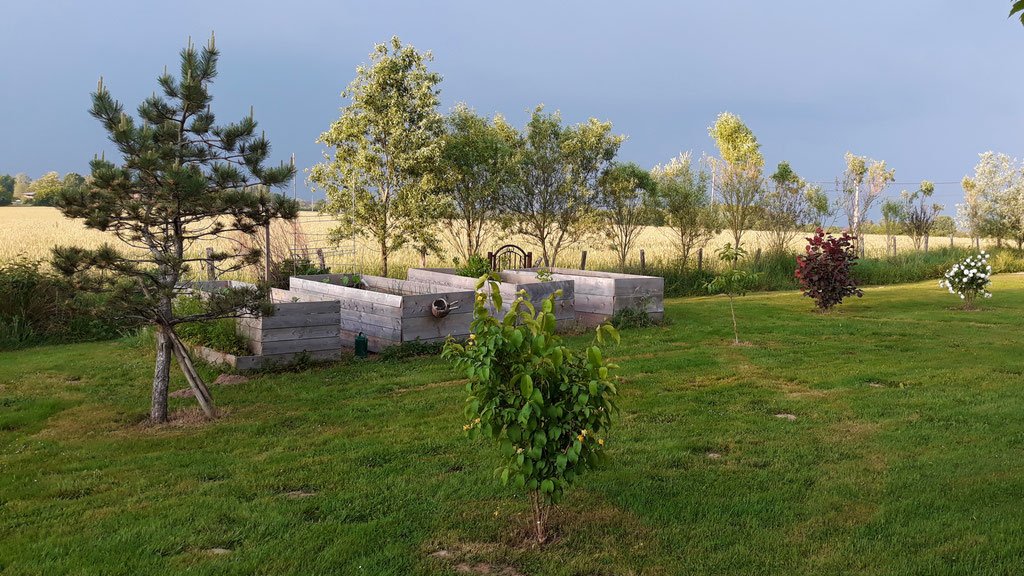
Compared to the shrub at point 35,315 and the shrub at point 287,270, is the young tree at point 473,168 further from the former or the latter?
the shrub at point 35,315

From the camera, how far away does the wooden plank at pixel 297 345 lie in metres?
7.72

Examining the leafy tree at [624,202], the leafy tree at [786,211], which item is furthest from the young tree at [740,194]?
the leafy tree at [624,202]

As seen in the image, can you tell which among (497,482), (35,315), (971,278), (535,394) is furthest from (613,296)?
(35,315)

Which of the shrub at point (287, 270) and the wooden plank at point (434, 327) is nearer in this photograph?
the wooden plank at point (434, 327)

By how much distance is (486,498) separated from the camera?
4078 mm

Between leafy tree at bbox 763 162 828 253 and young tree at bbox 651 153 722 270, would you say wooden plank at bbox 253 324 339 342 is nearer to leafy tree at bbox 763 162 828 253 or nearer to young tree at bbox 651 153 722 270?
young tree at bbox 651 153 722 270

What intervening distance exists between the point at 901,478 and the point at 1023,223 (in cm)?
2513

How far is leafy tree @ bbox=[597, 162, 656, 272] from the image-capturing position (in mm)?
16938

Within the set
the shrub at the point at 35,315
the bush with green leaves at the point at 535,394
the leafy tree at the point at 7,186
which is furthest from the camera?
the leafy tree at the point at 7,186

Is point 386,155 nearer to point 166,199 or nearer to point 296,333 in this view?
point 296,333

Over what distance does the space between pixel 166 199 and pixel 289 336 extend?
8.48ft

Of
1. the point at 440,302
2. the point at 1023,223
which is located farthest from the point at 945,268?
the point at 440,302

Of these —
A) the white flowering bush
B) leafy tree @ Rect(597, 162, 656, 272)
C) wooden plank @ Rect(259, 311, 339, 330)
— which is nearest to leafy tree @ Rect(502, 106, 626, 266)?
leafy tree @ Rect(597, 162, 656, 272)

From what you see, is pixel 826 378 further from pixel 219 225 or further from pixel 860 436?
pixel 219 225
